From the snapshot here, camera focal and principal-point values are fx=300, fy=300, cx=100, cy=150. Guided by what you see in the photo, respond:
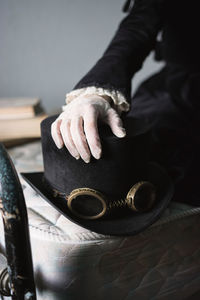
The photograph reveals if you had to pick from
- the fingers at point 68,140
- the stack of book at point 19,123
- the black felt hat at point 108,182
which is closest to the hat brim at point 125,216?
the black felt hat at point 108,182

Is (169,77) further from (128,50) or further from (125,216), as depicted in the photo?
(125,216)

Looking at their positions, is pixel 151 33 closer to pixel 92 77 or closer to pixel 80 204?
pixel 92 77

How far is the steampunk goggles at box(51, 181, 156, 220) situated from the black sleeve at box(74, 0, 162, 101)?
0.76ft

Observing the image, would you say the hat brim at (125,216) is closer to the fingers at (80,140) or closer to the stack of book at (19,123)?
the fingers at (80,140)

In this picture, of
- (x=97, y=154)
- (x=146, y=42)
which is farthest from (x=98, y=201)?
(x=146, y=42)

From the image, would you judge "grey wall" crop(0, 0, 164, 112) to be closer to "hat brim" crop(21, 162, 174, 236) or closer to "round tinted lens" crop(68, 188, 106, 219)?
"hat brim" crop(21, 162, 174, 236)

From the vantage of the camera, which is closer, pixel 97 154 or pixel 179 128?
pixel 97 154

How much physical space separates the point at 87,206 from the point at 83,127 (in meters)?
0.17

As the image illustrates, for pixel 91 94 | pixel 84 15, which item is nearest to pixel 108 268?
pixel 91 94

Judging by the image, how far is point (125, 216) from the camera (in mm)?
670

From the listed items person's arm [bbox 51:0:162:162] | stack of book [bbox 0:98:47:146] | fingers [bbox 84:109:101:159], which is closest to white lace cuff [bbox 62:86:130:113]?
person's arm [bbox 51:0:162:162]

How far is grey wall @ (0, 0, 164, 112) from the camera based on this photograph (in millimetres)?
1889

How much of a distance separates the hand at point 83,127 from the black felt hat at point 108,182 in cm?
2

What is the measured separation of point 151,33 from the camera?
0.92m
